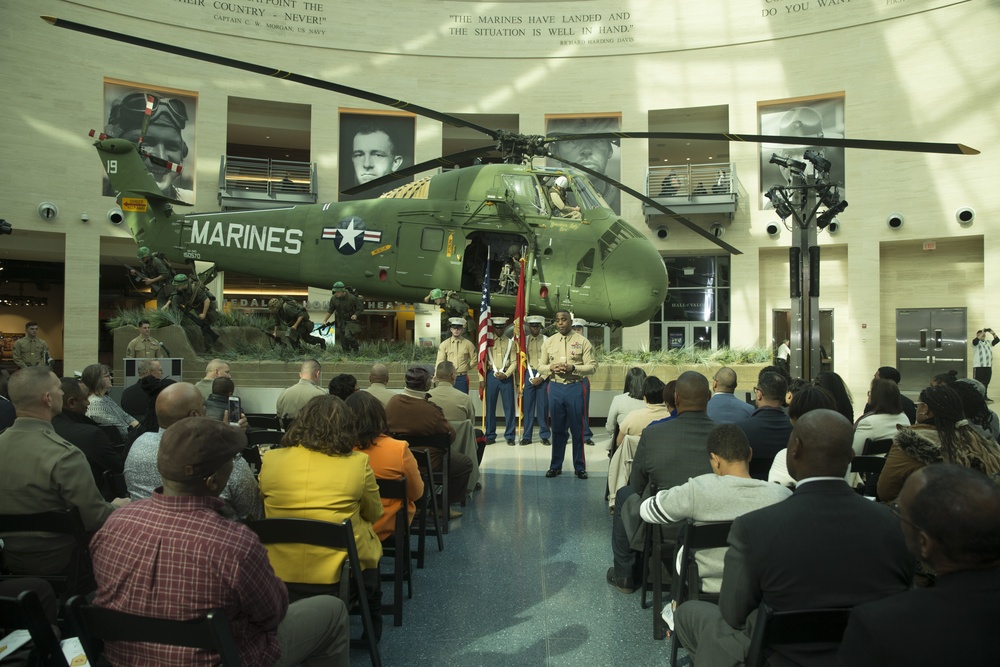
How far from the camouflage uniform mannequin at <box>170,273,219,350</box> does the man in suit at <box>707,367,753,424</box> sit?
32.2 feet

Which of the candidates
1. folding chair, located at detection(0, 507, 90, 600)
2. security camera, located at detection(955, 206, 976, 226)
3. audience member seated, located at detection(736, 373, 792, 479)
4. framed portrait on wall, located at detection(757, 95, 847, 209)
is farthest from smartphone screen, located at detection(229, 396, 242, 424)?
security camera, located at detection(955, 206, 976, 226)

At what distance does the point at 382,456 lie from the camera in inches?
140

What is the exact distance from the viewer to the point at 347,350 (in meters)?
11.8

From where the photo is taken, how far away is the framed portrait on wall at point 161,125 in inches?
723

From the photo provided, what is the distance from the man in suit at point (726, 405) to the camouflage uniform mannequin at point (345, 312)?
7.44 metres

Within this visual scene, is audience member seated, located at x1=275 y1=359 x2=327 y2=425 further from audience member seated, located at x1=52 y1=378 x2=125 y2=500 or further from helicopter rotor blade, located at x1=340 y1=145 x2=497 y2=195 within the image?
helicopter rotor blade, located at x1=340 y1=145 x2=497 y2=195

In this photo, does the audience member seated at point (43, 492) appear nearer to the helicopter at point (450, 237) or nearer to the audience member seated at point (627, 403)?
the audience member seated at point (627, 403)

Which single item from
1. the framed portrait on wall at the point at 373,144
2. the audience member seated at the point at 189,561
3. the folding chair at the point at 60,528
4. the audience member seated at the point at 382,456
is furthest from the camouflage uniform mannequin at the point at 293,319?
the audience member seated at the point at 189,561

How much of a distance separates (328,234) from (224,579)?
10137 mm

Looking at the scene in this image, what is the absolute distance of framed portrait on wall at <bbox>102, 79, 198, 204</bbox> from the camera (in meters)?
18.4

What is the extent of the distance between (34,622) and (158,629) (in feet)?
1.10

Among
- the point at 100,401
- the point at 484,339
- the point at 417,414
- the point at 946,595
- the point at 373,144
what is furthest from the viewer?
the point at 373,144

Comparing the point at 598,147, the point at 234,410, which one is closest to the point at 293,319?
the point at 234,410

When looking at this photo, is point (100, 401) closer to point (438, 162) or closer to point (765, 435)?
point (765, 435)
